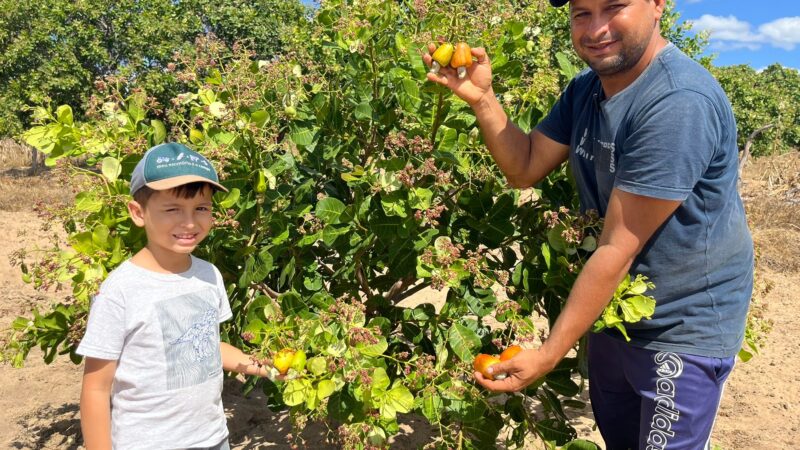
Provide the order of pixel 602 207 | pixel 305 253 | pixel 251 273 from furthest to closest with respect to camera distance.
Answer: pixel 305 253
pixel 251 273
pixel 602 207

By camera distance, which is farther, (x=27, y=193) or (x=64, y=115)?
(x=27, y=193)

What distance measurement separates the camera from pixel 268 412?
3.59 meters

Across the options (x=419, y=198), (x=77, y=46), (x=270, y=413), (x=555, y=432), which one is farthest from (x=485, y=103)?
(x=77, y=46)

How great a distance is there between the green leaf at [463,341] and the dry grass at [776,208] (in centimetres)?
249

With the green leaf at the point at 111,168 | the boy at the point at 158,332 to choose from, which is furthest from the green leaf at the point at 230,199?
the green leaf at the point at 111,168

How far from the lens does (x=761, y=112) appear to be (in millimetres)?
19953

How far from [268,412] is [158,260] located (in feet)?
6.61

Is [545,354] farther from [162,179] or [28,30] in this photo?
[28,30]

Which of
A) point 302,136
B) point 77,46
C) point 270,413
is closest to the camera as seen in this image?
point 302,136

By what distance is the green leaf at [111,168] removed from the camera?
196 cm

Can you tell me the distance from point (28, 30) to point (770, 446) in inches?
620

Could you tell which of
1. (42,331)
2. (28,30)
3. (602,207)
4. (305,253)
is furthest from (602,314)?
(28,30)

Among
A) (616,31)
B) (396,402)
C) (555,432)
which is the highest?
(616,31)

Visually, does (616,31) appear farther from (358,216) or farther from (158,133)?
(158,133)
